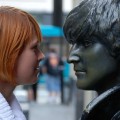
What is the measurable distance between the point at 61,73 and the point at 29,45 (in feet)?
32.0

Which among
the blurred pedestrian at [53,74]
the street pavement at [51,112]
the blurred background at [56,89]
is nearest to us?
the blurred background at [56,89]

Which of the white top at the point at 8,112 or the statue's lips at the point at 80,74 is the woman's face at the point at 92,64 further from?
the white top at the point at 8,112

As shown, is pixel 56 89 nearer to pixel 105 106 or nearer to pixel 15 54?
pixel 15 54

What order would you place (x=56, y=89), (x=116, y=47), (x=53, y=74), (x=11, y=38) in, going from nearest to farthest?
(x=116, y=47)
(x=11, y=38)
(x=53, y=74)
(x=56, y=89)

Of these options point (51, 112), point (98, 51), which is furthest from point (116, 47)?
point (51, 112)

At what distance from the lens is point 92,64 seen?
1.57 metres

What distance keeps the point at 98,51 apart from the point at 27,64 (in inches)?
13.9

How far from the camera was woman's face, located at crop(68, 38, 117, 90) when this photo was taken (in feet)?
5.12

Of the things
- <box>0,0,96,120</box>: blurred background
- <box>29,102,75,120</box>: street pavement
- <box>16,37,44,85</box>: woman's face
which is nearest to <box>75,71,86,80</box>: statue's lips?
<box>16,37,44,85</box>: woman's face

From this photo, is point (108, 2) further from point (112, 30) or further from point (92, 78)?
point (92, 78)

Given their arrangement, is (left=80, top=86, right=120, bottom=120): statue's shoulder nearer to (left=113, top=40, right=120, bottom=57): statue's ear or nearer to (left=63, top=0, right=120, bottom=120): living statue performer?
(left=63, top=0, right=120, bottom=120): living statue performer

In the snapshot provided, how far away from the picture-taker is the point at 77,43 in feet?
5.28

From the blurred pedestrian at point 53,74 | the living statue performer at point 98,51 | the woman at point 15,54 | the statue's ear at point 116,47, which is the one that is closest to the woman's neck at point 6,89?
the woman at point 15,54

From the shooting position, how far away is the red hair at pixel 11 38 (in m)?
1.74
